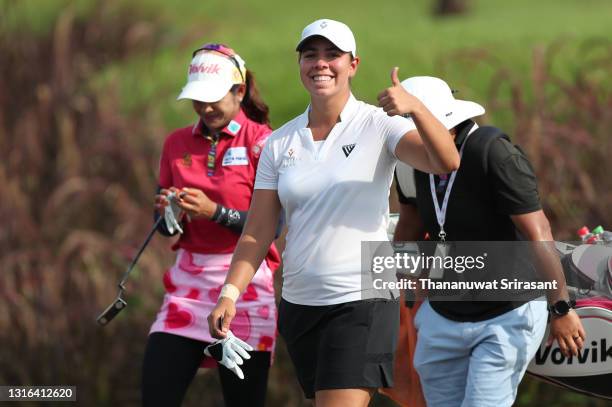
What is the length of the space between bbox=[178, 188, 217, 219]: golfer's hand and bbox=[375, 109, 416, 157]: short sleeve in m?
1.08

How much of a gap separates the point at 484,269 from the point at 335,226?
2.27ft

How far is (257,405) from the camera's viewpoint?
5305 mm

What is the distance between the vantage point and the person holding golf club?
4.23 meters

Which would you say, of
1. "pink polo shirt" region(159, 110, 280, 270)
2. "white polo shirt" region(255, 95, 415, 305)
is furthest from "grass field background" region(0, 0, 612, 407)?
"white polo shirt" region(255, 95, 415, 305)

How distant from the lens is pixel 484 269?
180 inches

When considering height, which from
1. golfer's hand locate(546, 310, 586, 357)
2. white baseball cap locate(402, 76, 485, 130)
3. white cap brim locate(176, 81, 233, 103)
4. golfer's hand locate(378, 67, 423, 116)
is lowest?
golfer's hand locate(546, 310, 586, 357)

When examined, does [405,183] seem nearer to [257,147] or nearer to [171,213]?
[257,147]

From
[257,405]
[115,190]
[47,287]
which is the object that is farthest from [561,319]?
[115,190]

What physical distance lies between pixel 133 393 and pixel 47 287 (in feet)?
3.11

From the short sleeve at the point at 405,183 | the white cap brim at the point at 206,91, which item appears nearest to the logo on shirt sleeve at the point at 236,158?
the white cap brim at the point at 206,91

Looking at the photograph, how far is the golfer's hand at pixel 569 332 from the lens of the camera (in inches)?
174

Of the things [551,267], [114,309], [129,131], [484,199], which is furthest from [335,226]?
[129,131]
